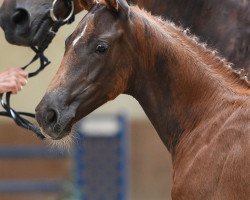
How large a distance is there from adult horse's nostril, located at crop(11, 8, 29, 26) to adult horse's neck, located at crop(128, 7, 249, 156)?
1.09 m

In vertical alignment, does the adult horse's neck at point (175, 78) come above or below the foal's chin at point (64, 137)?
above

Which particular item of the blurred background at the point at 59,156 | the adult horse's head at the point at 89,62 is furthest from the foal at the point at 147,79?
the blurred background at the point at 59,156

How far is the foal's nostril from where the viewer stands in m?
5.02

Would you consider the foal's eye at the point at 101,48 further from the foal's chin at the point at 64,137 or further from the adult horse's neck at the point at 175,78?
the foal's chin at the point at 64,137

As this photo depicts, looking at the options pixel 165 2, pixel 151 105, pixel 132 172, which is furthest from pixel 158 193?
pixel 151 105

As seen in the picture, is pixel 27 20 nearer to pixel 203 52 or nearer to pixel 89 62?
pixel 89 62

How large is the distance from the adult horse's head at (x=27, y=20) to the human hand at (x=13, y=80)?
0.59m

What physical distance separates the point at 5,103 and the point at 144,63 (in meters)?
0.82

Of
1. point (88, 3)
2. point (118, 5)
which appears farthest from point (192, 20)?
point (118, 5)

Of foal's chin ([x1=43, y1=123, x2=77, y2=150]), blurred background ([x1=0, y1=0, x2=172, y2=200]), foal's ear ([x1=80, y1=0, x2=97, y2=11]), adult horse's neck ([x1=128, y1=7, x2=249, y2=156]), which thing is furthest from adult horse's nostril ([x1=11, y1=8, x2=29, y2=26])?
blurred background ([x1=0, y1=0, x2=172, y2=200])

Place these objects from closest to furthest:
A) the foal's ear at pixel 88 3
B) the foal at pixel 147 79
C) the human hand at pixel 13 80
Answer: the foal at pixel 147 79 < the foal's ear at pixel 88 3 < the human hand at pixel 13 80

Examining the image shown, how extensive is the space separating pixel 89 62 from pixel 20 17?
1.14 metres

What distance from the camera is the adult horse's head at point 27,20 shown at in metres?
6.06

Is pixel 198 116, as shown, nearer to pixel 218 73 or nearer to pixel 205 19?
pixel 218 73
